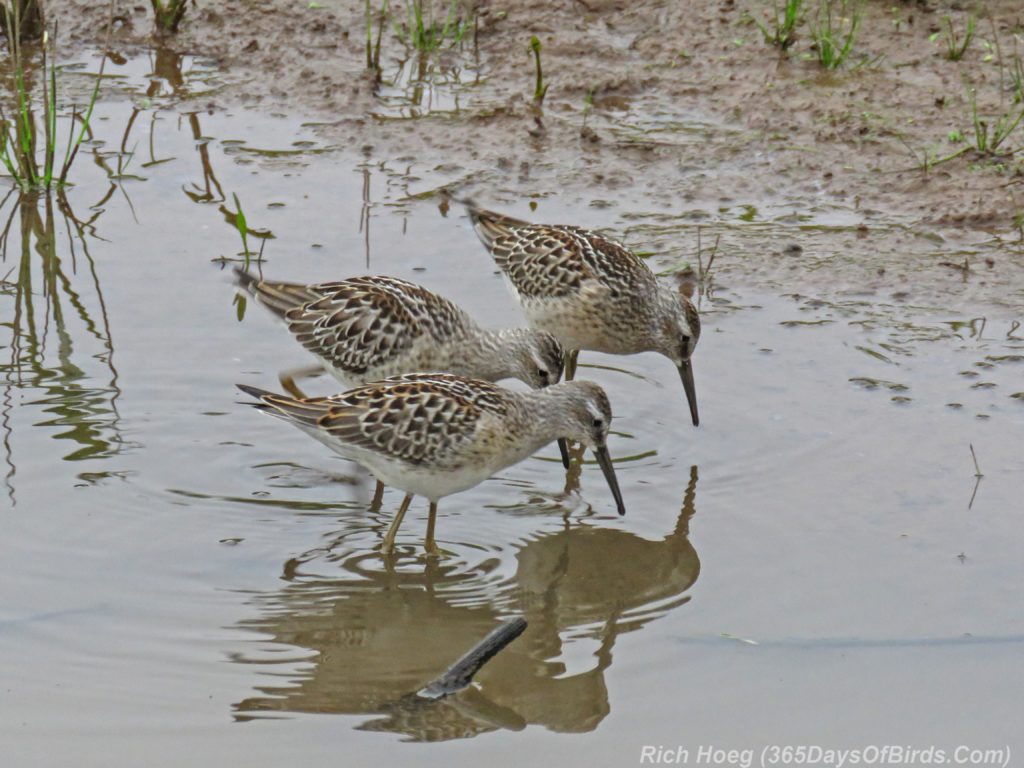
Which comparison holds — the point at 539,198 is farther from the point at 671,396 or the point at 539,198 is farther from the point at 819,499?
the point at 819,499

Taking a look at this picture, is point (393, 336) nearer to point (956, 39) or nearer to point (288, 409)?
point (288, 409)

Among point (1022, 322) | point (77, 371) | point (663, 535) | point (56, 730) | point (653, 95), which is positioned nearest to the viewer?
point (56, 730)

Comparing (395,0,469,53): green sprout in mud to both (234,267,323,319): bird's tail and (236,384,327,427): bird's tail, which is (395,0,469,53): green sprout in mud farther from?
(236,384,327,427): bird's tail

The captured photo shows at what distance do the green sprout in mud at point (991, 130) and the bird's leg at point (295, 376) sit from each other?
15.4 ft

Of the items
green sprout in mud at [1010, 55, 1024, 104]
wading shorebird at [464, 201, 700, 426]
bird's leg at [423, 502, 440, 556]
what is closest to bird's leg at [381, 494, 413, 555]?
bird's leg at [423, 502, 440, 556]

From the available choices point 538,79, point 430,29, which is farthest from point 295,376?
point 430,29

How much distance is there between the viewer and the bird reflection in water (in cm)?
584

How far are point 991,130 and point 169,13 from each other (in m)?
6.46

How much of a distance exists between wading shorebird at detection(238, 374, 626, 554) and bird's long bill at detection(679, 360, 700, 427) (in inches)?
45.8

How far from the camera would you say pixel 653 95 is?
39.7ft

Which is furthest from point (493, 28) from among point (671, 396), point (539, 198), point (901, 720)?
point (901, 720)

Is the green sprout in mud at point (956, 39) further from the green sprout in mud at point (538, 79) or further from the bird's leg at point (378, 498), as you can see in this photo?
the bird's leg at point (378, 498)

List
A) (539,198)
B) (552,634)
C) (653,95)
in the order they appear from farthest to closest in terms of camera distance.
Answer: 1. (653,95)
2. (539,198)
3. (552,634)

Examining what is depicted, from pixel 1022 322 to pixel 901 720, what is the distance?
4081 millimetres
